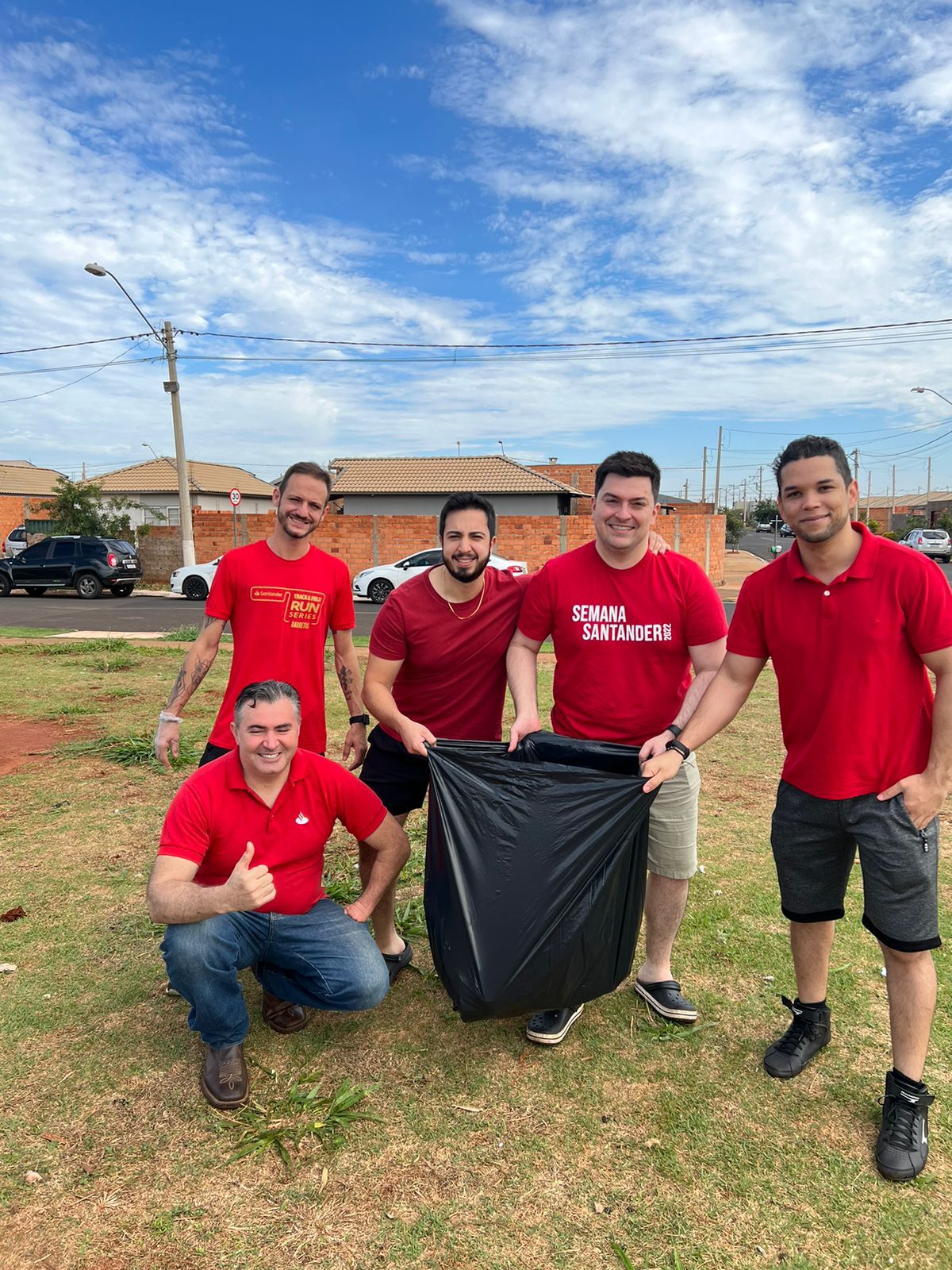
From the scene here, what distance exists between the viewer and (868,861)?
2254 mm

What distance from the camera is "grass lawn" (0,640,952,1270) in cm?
190

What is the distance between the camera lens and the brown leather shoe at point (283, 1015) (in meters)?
2.70

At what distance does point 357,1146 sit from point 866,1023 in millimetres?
1722

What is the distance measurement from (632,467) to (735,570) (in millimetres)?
29069

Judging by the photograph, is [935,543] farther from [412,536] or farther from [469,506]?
[469,506]

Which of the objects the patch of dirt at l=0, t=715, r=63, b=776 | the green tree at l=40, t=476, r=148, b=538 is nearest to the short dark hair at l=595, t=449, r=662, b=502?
the patch of dirt at l=0, t=715, r=63, b=776

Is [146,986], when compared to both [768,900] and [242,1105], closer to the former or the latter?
[242,1105]

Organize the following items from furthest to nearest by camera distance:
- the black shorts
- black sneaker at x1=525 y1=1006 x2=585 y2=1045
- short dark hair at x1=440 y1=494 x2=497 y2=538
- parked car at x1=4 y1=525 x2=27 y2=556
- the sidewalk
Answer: parked car at x1=4 y1=525 x2=27 y2=556 < the sidewalk < the black shorts < short dark hair at x1=440 y1=494 x2=497 y2=538 < black sneaker at x1=525 y1=1006 x2=585 y2=1045

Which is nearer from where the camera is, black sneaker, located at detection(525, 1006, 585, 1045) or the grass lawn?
the grass lawn

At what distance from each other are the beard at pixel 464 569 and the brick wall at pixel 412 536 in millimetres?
17961

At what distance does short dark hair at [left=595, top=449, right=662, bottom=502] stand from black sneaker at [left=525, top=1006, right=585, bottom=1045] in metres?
1.71

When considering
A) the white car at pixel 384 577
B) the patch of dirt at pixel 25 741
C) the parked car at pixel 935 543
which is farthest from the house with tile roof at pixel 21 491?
the parked car at pixel 935 543

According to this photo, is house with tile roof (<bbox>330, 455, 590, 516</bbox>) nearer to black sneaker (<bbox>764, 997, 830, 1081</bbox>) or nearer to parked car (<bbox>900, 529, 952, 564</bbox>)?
parked car (<bbox>900, 529, 952, 564</bbox>)

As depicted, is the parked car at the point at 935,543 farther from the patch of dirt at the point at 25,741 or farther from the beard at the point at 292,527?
the beard at the point at 292,527
